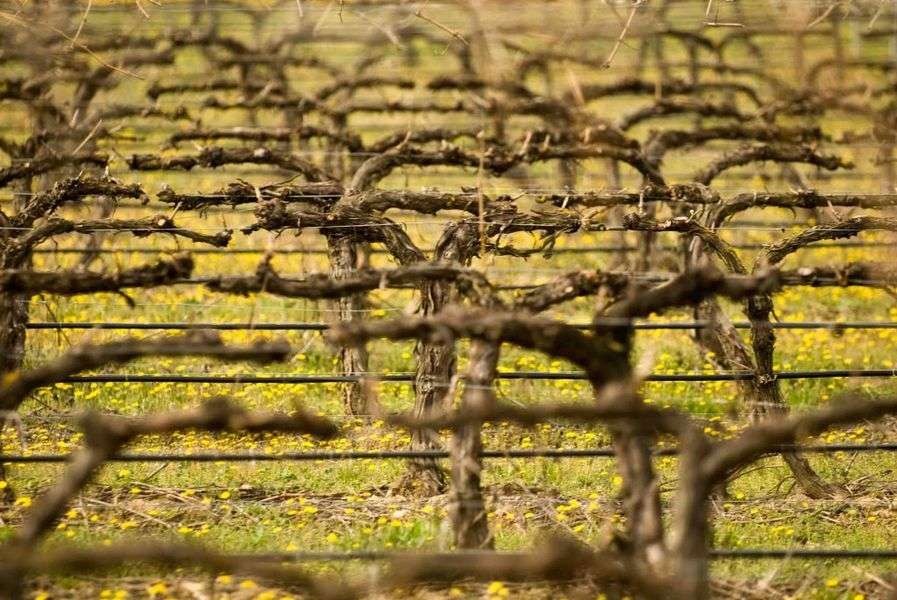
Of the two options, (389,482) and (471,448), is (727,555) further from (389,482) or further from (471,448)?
(389,482)

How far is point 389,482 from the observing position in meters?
6.79

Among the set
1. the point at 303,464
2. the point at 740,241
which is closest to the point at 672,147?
the point at 740,241

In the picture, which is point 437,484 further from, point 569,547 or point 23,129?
point 23,129

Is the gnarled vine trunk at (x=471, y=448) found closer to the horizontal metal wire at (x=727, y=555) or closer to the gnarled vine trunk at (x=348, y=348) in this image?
the horizontal metal wire at (x=727, y=555)

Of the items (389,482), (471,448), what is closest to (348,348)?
(389,482)

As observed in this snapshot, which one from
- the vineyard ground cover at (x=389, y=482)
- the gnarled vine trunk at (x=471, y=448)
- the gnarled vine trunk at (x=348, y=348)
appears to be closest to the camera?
the gnarled vine trunk at (x=471, y=448)

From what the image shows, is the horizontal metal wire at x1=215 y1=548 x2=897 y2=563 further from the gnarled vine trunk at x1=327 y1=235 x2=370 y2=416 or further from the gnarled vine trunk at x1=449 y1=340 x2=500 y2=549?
the gnarled vine trunk at x1=327 y1=235 x2=370 y2=416

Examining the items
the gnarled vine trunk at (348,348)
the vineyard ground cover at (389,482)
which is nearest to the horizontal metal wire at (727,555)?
the vineyard ground cover at (389,482)

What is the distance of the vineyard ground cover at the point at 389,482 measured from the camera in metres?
5.41

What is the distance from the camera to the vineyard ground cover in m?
5.41

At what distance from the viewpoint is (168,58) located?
15.0m

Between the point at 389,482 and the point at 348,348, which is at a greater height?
the point at 348,348

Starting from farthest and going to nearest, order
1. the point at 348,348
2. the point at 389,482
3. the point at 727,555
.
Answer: the point at 348,348, the point at 389,482, the point at 727,555

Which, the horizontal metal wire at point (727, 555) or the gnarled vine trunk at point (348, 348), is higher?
the gnarled vine trunk at point (348, 348)
